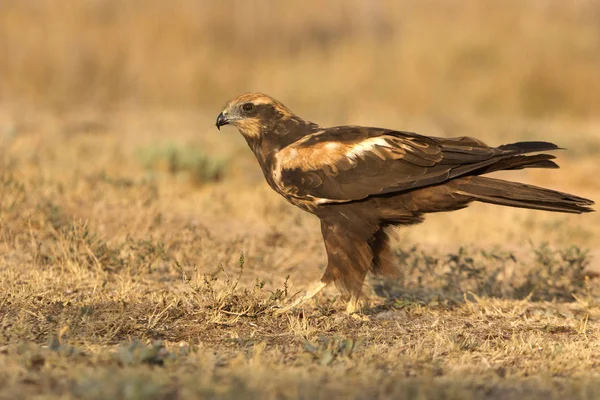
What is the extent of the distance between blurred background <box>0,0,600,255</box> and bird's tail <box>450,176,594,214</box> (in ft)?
16.8

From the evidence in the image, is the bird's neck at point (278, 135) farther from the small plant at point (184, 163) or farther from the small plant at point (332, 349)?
the small plant at point (184, 163)

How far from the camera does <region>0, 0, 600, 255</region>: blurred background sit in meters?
12.0

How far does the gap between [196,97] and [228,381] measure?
12282 millimetres

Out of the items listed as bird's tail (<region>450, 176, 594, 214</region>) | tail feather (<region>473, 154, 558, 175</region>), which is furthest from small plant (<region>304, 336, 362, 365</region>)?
tail feather (<region>473, 154, 558, 175</region>)

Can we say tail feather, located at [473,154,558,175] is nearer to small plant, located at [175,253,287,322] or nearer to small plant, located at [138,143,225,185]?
small plant, located at [175,253,287,322]

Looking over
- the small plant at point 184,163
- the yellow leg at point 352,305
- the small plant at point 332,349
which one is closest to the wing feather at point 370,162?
the yellow leg at point 352,305

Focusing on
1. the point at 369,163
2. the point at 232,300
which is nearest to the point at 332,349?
the point at 232,300

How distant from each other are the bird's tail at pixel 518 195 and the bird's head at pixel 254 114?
1.29m

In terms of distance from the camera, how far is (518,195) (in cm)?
523

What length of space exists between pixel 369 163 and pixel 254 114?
3.20ft

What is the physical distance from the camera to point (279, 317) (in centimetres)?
539

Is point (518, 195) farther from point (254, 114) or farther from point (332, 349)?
point (254, 114)

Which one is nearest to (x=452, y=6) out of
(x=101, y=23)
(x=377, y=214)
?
(x=101, y=23)

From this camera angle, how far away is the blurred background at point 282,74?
12.0 meters
